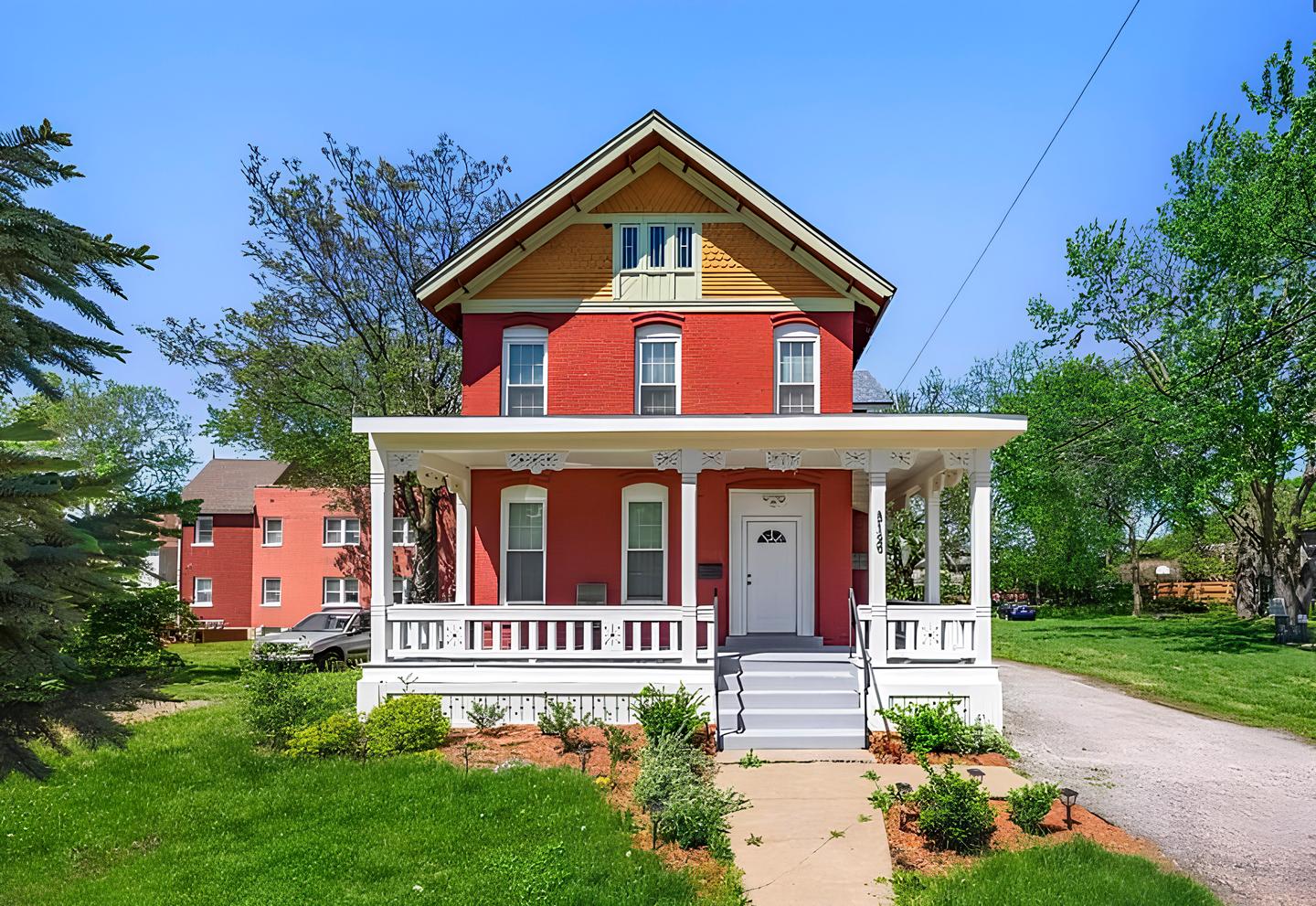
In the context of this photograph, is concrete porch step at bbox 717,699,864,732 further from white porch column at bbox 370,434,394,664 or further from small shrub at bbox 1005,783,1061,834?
white porch column at bbox 370,434,394,664

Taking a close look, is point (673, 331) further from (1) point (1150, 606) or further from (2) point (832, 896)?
(1) point (1150, 606)

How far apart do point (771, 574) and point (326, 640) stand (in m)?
11.9

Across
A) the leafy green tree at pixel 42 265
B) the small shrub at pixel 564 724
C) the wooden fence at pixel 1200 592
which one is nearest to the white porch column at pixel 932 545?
the small shrub at pixel 564 724

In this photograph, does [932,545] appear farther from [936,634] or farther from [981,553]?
[936,634]

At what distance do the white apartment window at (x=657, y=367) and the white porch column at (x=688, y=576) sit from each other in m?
2.95

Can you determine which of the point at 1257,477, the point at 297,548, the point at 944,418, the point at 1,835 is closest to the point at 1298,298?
the point at 1257,477

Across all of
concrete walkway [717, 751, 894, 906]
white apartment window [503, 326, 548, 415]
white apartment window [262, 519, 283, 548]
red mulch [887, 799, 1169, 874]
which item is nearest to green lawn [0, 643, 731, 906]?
concrete walkway [717, 751, 894, 906]

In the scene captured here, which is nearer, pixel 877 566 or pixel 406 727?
pixel 406 727

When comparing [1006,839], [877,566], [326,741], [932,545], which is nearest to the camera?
[1006,839]

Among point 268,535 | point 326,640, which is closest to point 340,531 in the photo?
point 268,535

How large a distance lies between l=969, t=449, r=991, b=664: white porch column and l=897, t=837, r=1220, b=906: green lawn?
5.11 m

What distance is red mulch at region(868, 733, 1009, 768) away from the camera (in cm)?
1137

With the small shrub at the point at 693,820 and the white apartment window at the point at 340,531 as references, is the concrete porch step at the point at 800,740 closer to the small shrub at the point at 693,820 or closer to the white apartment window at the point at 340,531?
the small shrub at the point at 693,820

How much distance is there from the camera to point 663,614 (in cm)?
1350
